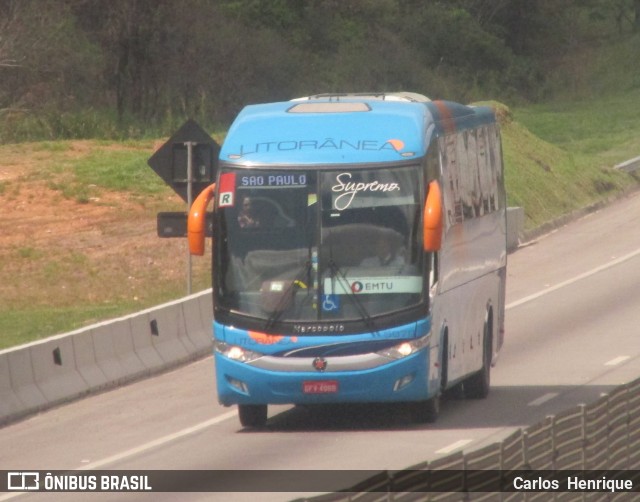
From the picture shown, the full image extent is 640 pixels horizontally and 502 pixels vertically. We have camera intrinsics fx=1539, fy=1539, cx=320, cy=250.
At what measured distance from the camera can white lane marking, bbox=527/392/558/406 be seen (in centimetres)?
1695

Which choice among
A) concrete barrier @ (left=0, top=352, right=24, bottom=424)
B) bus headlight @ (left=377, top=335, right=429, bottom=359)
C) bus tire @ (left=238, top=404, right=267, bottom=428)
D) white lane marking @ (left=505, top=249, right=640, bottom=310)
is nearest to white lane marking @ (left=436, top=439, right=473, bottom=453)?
bus headlight @ (left=377, top=335, right=429, bottom=359)

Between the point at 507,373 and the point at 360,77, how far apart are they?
4361 centimetres

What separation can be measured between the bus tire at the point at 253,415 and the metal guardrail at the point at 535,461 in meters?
5.96

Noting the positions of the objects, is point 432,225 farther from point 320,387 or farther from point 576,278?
point 576,278

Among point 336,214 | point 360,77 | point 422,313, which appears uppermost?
point 336,214

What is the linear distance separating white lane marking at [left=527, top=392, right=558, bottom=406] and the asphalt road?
0.01 meters

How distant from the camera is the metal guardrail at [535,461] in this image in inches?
284

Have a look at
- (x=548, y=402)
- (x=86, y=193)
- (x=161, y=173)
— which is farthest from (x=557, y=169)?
(x=548, y=402)

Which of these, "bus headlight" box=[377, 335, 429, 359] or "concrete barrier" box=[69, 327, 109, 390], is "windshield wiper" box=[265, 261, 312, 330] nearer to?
"bus headlight" box=[377, 335, 429, 359]

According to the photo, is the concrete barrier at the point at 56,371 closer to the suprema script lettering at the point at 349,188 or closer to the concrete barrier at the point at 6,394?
the concrete barrier at the point at 6,394

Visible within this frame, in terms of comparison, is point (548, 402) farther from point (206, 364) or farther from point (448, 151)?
point (206, 364)

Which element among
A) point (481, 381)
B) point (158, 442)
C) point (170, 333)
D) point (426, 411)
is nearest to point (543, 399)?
point (481, 381)

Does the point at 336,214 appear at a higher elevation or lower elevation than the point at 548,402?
higher

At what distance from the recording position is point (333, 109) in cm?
1590
